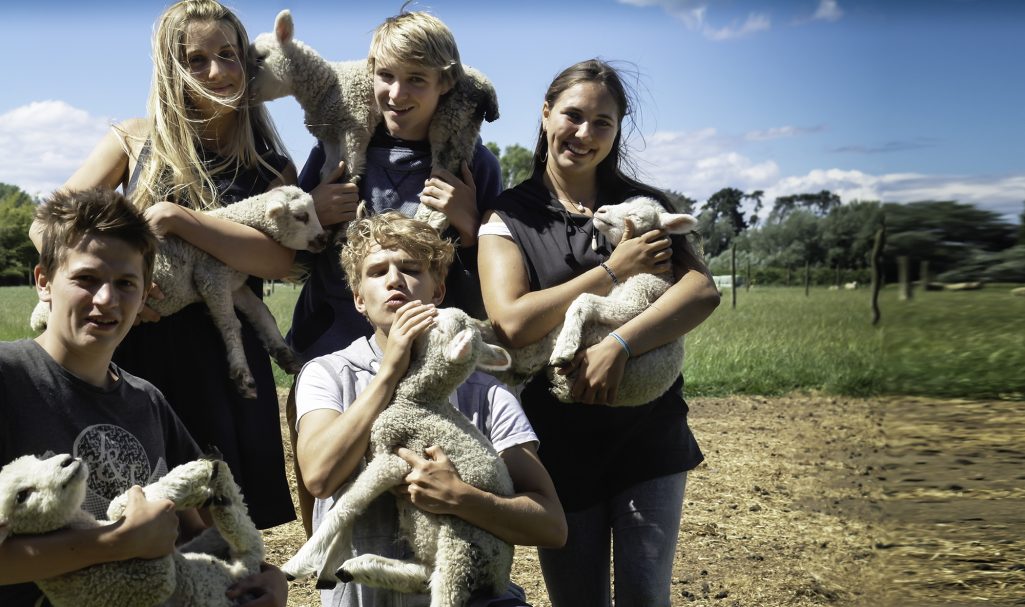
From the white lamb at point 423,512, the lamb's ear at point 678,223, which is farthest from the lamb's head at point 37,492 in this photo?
the lamb's ear at point 678,223

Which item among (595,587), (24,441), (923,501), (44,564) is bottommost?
(595,587)

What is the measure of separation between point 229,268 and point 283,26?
1.27 meters

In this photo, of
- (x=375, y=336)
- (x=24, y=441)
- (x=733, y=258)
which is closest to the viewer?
(x=24, y=441)

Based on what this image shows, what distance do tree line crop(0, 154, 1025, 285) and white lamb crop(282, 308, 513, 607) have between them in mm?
1509

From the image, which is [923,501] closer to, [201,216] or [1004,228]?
[1004,228]

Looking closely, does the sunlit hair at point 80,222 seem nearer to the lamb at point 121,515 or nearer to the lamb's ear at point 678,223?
the lamb at point 121,515

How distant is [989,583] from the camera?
4.30m

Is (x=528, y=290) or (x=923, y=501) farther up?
(x=528, y=290)

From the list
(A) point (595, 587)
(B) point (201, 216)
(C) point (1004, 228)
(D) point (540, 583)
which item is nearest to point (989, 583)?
(C) point (1004, 228)

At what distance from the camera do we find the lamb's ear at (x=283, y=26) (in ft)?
14.2

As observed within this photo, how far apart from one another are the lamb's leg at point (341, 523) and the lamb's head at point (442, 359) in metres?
0.25

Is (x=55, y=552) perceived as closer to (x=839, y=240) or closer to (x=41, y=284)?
(x=41, y=284)

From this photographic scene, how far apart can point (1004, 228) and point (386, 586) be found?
3093 mm

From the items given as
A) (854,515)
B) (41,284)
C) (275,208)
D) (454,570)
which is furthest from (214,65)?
(854,515)
